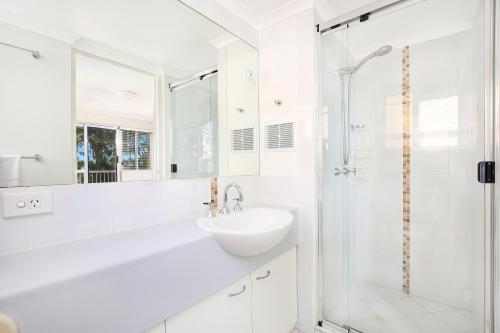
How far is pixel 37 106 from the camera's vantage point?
0.91 meters

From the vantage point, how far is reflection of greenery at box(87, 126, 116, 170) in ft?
3.45

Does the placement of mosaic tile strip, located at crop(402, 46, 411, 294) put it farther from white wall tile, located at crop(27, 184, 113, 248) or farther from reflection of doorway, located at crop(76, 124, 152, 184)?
Result: white wall tile, located at crop(27, 184, 113, 248)

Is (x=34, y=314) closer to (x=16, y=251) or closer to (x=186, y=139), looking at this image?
(x=16, y=251)

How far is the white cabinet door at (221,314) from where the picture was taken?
0.93 m

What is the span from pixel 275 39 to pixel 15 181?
1.78 metres

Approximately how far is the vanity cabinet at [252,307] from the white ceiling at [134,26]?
125 centimetres

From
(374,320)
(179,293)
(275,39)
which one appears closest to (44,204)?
(179,293)

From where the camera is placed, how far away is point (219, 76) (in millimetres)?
1695

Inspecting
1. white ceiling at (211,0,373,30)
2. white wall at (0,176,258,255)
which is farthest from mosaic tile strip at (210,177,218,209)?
white ceiling at (211,0,373,30)

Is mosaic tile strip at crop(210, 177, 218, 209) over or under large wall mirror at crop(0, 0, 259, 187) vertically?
under

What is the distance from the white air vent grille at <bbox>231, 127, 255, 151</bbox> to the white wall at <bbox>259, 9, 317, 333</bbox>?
17 centimetres

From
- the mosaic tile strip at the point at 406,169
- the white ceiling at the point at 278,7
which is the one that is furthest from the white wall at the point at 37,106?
the mosaic tile strip at the point at 406,169

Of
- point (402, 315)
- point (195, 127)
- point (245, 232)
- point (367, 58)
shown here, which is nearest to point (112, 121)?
point (195, 127)

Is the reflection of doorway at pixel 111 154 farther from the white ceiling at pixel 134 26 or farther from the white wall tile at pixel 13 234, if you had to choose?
the white ceiling at pixel 134 26
